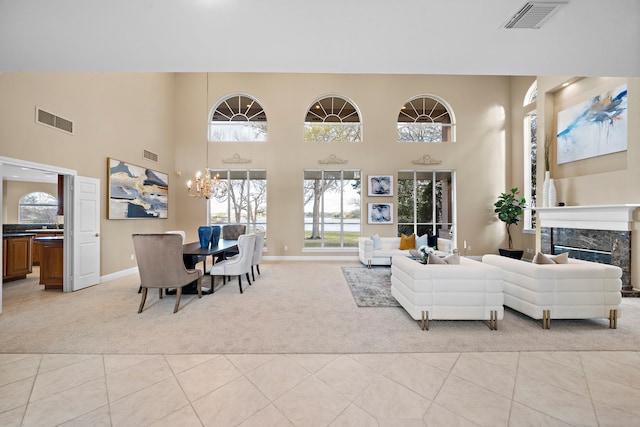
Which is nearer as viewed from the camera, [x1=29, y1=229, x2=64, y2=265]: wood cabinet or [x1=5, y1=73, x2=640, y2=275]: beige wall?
[x1=29, y1=229, x2=64, y2=265]: wood cabinet

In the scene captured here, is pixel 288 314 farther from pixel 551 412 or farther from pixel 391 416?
pixel 551 412

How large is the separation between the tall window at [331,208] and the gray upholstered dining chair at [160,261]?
4457mm

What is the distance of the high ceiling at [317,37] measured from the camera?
1.90 m

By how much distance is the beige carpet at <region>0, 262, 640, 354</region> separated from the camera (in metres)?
2.67

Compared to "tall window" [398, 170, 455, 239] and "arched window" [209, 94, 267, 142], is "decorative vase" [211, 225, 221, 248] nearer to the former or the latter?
"arched window" [209, 94, 267, 142]

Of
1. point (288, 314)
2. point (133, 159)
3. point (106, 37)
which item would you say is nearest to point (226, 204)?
point (133, 159)

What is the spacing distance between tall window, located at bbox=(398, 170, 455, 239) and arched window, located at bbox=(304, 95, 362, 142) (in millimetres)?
1917

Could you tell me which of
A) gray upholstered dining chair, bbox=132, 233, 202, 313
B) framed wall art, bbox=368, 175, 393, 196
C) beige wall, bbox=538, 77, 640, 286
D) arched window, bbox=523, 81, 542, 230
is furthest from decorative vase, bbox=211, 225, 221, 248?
arched window, bbox=523, 81, 542, 230

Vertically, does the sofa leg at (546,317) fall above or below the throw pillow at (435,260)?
below

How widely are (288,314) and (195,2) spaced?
130 inches

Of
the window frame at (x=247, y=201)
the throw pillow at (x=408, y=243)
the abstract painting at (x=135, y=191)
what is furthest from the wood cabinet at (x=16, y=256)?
the throw pillow at (x=408, y=243)

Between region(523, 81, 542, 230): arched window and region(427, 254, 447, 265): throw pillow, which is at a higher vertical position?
region(523, 81, 542, 230): arched window

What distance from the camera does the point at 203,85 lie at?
777 cm

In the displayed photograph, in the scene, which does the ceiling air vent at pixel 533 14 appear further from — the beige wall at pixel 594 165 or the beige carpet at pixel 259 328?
the beige wall at pixel 594 165
